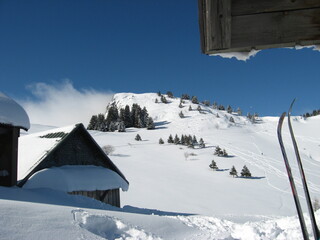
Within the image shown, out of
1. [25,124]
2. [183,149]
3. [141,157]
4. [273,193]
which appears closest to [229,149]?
[183,149]

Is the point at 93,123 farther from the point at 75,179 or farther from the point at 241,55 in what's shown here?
the point at 241,55

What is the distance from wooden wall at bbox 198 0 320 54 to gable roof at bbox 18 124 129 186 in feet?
30.1

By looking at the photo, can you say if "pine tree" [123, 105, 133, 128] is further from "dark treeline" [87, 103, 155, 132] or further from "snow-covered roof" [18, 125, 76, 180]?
"snow-covered roof" [18, 125, 76, 180]

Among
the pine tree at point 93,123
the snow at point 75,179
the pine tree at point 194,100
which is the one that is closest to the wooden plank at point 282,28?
the snow at point 75,179

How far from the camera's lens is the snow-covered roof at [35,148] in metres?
9.88

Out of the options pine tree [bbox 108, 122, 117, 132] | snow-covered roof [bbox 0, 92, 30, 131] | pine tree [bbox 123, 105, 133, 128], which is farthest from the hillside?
pine tree [bbox 108, 122, 117, 132]

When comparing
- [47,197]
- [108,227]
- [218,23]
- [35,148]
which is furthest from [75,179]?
[218,23]

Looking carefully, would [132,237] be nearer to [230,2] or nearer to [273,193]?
[230,2]

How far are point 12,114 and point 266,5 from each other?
7.79 metres

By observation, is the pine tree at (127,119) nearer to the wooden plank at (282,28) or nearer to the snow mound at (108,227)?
the snow mound at (108,227)

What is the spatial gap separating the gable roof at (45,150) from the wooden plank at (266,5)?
9.26m

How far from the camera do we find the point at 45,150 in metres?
10.6

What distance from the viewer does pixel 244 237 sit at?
4801 mm

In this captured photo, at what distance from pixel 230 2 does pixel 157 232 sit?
409 centimetres
